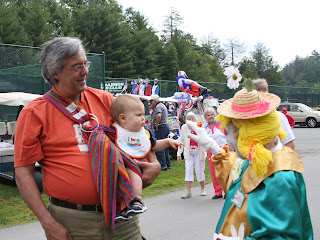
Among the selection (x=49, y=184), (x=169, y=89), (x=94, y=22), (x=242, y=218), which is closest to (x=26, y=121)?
(x=49, y=184)

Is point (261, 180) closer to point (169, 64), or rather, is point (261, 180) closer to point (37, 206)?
point (37, 206)

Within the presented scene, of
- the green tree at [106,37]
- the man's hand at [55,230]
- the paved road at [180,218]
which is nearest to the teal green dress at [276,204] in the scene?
the man's hand at [55,230]

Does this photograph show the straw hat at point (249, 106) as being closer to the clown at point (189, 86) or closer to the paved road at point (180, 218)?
the paved road at point (180, 218)

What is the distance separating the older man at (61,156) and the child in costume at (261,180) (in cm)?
72

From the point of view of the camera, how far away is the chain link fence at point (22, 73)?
34.3 ft

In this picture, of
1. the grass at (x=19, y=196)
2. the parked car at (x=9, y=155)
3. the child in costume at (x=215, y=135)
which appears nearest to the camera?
the grass at (x=19, y=196)

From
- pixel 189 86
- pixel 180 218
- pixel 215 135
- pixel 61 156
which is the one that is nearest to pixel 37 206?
pixel 61 156

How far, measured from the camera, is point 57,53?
7.34ft

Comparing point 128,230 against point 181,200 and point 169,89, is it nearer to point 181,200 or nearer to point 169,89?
point 181,200

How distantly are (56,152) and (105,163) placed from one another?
31 centimetres

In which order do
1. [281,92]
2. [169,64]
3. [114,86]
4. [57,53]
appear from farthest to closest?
1. [169,64]
2. [281,92]
3. [114,86]
4. [57,53]

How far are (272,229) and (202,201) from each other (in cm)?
517

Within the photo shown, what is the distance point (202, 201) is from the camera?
23.1ft

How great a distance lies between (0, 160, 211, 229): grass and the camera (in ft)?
19.6
